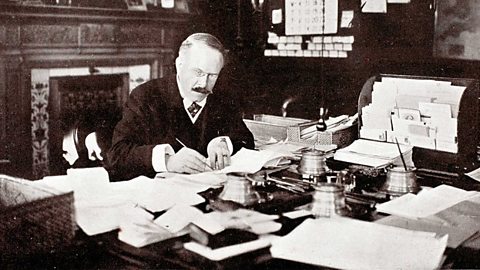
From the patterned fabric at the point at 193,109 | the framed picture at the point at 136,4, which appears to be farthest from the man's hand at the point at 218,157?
the framed picture at the point at 136,4

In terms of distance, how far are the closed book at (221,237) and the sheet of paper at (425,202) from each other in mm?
408

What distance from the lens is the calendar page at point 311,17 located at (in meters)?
3.80

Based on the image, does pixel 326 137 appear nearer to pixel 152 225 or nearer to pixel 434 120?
pixel 434 120

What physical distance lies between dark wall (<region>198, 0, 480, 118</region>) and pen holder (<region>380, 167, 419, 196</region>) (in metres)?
1.47

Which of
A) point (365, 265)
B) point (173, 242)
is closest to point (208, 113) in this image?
point (173, 242)

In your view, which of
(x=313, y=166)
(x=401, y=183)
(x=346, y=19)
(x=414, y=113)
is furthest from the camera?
(x=346, y=19)

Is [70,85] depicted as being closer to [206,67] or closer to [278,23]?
[278,23]

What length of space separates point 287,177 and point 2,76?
256cm

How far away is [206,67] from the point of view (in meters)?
2.52

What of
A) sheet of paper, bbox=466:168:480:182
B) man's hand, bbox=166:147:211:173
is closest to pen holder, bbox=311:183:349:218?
man's hand, bbox=166:147:211:173

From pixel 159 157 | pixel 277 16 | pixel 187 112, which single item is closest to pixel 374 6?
pixel 277 16

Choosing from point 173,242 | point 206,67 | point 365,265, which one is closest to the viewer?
point 365,265

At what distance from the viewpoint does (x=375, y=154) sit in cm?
213

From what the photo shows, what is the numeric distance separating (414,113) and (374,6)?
54.0 inches
